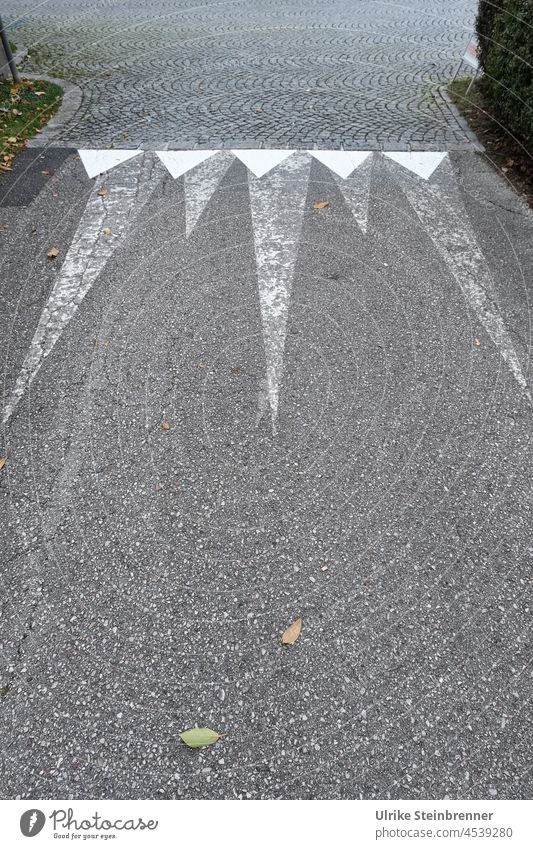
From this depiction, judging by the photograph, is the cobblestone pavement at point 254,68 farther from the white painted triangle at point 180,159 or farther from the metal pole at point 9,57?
the metal pole at point 9,57

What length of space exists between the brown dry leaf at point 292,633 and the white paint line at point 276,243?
4.08ft

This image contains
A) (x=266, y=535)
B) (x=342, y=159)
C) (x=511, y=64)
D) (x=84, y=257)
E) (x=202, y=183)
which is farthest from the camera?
(x=342, y=159)

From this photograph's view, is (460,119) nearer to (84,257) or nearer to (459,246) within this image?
(459,246)

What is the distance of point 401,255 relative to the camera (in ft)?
16.2

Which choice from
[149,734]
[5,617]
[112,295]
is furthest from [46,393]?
[149,734]

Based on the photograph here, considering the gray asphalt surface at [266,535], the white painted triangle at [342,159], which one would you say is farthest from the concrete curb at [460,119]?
the gray asphalt surface at [266,535]

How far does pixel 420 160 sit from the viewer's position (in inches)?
251

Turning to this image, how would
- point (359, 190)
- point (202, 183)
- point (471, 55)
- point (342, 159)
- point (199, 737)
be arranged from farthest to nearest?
point (471, 55) → point (342, 159) → point (202, 183) → point (359, 190) → point (199, 737)

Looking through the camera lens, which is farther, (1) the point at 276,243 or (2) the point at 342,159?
(2) the point at 342,159

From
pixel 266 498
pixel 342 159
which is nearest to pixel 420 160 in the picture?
pixel 342 159

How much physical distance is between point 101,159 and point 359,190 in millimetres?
2838

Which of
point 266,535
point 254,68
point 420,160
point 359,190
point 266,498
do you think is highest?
point 254,68
